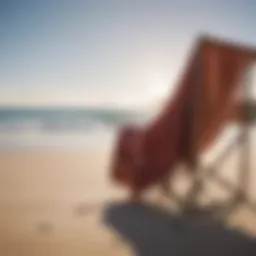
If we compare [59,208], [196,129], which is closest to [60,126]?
[59,208]

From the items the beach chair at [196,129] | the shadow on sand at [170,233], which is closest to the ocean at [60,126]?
the beach chair at [196,129]

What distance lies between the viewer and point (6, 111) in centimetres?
131

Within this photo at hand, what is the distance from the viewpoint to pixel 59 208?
1.29m

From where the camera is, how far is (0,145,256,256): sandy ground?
122 centimetres

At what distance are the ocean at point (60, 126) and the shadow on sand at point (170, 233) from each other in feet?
0.82

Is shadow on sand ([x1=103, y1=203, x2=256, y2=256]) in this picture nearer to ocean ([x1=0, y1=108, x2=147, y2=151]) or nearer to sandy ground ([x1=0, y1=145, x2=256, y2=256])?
sandy ground ([x1=0, y1=145, x2=256, y2=256])

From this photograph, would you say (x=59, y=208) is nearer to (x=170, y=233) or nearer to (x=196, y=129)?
(x=170, y=233)

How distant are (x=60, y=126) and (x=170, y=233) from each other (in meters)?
0.53

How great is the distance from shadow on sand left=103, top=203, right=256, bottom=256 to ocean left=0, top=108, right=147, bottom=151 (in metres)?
0.25

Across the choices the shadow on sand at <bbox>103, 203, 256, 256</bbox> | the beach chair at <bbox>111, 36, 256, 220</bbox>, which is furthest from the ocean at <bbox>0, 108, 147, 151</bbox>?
Answer: the shadow on sand at <bbox>103, 203, 256, 256</bbox>

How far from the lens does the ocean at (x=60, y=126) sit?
1.31 meters

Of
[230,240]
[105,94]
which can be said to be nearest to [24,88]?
[105,94]

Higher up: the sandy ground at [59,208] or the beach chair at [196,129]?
the beach chair at [196,129]

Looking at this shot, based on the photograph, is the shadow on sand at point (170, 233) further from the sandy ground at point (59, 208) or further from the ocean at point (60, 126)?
the ocean at point (60, 126)
